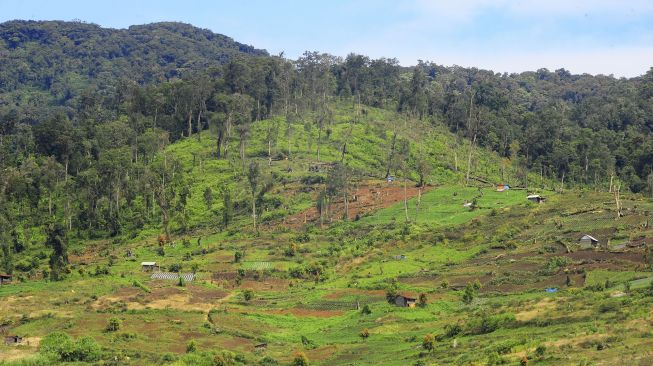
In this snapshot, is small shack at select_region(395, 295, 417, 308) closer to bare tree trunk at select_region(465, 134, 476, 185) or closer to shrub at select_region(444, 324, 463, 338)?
shrub at select_region(444, 324, 463, 338)

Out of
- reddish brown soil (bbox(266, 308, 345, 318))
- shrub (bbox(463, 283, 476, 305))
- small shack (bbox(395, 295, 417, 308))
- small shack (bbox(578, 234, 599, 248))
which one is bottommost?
reddish brown soil (bbox(266, 308, 345, 318))

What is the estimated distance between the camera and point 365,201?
107 m

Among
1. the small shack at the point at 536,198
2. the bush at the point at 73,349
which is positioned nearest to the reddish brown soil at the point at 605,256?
the small shack at the point at 536,198

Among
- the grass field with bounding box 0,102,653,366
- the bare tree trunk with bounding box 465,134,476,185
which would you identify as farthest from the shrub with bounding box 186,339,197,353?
the bare tree trunk with bounding box 465,134,476,185

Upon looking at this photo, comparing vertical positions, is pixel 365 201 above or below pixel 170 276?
above

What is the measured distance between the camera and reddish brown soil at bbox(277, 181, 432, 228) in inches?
3984

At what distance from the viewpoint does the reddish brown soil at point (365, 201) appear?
101 meters

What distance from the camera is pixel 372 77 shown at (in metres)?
162

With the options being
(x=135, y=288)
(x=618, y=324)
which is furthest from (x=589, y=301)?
(x=135, y=288)

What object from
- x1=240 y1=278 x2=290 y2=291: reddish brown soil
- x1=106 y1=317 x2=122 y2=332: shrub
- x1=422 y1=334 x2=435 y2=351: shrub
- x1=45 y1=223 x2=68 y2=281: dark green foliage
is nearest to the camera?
x1=422 y1=334 x2=435 y2=351: shrub

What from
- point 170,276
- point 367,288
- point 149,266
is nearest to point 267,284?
point 170,276

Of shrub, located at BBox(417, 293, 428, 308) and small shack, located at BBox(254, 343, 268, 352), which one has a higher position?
shrub, located at BBox(417, 293, 428, 308)

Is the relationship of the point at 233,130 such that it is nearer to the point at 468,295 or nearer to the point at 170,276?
the point at 170,276

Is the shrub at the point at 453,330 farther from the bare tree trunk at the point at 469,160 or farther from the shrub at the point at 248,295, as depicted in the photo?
the bare tree trunk at the point at 469,160
